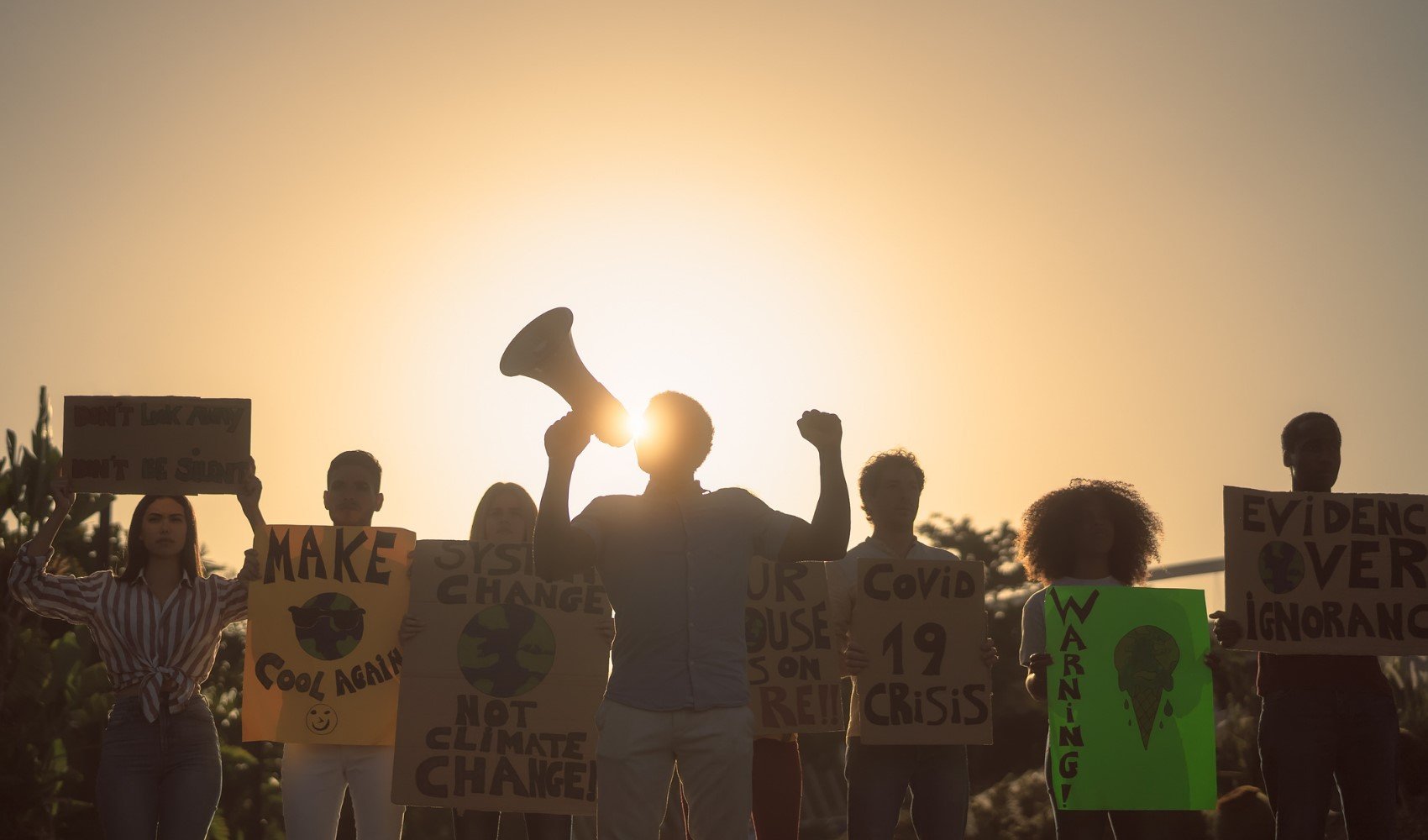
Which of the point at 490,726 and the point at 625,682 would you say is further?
the point at 490,726

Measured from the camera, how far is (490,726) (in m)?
6.87

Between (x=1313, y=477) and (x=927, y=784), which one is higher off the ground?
(x=1313, y=477)

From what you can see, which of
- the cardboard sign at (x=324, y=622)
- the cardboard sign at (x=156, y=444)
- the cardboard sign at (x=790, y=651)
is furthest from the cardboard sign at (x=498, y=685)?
the cardboard sign at (x=156, y=444)

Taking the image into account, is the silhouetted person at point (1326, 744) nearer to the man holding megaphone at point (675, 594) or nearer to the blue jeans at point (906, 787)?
the blue jeans at point (906, 787)

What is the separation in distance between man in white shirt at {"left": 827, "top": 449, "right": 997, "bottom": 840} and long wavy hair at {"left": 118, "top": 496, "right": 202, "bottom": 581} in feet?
9.57

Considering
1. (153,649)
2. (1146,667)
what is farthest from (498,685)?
(1146,667)

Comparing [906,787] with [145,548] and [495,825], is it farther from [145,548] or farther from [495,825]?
[145,548]

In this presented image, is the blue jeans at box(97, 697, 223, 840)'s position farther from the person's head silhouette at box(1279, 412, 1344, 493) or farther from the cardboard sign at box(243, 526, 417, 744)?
the person's head silhouette at box(1279, 412, 1344, 493)

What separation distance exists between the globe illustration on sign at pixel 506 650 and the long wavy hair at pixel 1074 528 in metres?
2.33

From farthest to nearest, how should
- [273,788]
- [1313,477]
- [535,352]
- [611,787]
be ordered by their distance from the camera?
[273,788] → [1313,477] → [535,352] → [611,787]

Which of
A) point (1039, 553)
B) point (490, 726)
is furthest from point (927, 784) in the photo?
point (490, 726)

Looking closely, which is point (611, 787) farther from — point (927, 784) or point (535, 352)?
point (927, 784)

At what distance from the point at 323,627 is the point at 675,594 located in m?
2.94

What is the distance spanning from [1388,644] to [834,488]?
Answer: 3.45m
